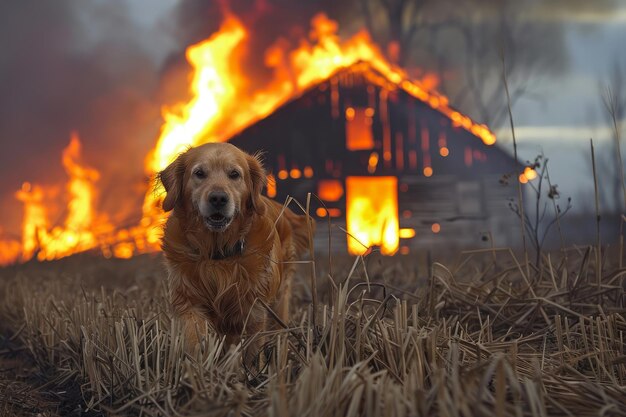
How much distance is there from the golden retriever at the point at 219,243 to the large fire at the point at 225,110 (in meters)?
9.57

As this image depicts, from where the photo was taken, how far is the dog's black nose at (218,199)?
454 cm

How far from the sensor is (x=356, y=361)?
3.38 metres

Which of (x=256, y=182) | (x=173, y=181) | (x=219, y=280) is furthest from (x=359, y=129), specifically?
(x=219, y=280)

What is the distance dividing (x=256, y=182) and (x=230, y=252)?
569 millimetres

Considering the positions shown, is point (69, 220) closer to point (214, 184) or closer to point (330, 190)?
point (330, 190)

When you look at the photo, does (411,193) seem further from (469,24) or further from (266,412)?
(266,412)

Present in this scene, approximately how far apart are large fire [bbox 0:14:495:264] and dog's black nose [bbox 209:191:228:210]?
9.95 metres

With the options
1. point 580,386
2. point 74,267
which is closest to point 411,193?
point 74,267

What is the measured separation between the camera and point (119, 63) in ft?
98.7

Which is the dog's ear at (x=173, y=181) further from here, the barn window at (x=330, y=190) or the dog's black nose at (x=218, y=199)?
the barn window at (x=330, y=190)

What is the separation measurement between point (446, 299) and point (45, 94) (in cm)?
2725

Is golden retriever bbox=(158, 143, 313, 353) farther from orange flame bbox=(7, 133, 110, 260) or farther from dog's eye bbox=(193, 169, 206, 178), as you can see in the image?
orange flame bbox=(7, 133, 110, 260)

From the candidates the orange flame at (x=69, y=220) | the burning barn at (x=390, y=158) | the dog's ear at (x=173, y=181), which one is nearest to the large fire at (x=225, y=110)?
the orange flame at (x=69, y=220)

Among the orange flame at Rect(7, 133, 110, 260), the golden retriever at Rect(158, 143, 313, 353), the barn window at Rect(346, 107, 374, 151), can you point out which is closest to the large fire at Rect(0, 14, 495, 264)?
the orange flame at Rect(7, 133, 110, 260)
